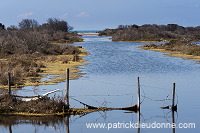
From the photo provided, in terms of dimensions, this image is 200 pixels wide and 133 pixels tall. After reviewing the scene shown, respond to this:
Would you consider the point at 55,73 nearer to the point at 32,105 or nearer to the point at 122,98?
the point at 122,98

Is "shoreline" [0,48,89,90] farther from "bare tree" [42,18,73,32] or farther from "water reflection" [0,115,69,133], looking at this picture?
"bare tree" [42,18,73,32]

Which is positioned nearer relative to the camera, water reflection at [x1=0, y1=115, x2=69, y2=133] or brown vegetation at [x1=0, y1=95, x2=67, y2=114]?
water reflection at [x1=0, y1=115, x2=69, y2=133]

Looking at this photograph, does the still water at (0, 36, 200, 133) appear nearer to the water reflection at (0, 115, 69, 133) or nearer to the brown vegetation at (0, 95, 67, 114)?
the water reflection at (0, 115, 69, 133)

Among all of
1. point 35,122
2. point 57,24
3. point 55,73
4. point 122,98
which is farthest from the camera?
point 57,24

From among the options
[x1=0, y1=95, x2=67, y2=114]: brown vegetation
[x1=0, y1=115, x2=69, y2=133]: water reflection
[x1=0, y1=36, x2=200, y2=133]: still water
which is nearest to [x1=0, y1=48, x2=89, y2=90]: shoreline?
[x1=0, y1=36, x2=200, y2=133]: still water

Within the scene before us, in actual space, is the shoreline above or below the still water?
above

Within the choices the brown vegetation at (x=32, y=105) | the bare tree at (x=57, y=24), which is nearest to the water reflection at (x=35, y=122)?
the brown vegetation at (x=32, y=105)

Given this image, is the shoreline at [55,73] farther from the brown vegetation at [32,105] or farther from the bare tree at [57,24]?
the bare tree at [57,24]

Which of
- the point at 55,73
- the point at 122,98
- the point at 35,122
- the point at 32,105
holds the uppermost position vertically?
the point at 55,73

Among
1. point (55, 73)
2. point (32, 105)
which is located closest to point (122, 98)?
point (32, 105)

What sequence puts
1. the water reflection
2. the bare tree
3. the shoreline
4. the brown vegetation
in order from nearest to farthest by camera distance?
the water reflection
the brown vegetation
the shoreline
the bare tree

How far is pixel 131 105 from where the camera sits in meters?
21.7

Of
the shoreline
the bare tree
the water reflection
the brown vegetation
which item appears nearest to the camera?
the water reflection

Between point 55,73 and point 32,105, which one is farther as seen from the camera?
point 55,73
